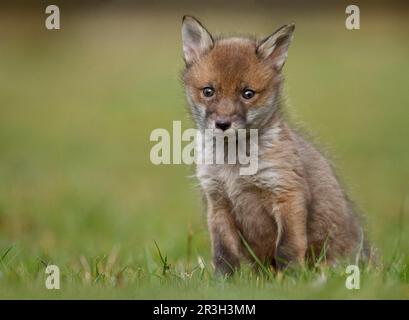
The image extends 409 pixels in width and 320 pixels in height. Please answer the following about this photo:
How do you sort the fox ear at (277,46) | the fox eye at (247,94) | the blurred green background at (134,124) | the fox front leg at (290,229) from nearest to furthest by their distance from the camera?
the fox front leg at (290,229)
the fox eye at (247,94)
the fox ear at (277,46)
the blurred green background at (134,124)

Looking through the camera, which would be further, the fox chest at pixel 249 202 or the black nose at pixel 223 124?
the fox chest at pixel 249 202

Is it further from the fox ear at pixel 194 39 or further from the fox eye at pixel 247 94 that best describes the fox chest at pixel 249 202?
the fox ear at pixel 194 39

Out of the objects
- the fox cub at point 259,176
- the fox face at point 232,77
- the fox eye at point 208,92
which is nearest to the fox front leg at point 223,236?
the fox cub at point 259,176

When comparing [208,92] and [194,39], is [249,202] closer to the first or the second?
[208,92]

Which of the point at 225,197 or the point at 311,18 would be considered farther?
the point at 311,18

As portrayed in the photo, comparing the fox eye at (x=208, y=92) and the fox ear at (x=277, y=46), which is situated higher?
the fox ear at (x=277, y=46)

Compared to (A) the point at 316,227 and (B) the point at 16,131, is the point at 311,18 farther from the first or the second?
(B) the point at 16,131

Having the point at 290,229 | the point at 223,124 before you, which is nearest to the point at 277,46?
the point at 223,124
